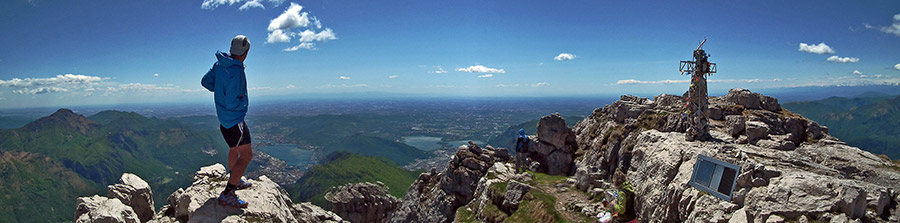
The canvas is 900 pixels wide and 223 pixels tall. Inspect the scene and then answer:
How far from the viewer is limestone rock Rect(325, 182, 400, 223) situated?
54594 millimetres

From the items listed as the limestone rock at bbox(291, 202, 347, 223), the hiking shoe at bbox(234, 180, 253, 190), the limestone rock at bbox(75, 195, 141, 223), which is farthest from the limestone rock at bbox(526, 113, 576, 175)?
the limestone rock at bbox(75, 195, 141, 223)

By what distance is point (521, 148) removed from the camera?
37375 mm

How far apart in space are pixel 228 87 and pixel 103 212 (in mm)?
6603

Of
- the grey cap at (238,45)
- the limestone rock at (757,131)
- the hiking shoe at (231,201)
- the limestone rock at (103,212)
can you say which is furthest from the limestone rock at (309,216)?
the limestone rock at (757,131)

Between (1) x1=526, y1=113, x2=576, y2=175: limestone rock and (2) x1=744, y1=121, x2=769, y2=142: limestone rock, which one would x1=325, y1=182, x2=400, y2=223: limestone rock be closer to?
(1) x1=526, y1=113, x2=576, y2=175: limestone rock

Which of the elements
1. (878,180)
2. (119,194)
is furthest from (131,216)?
(878,180)

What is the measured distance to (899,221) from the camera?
11.5 meters

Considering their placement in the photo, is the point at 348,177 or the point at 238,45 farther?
the point at 348,177

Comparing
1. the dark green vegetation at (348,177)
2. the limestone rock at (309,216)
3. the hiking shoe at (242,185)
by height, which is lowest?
the dark green vegetation at (348,177)

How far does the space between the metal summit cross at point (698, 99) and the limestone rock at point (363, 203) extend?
43.5 meters

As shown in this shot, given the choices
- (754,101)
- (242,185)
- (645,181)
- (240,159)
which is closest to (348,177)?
(754,101)

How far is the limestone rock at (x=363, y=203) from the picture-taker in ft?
179

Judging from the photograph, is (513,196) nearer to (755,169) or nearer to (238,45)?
(755,169)

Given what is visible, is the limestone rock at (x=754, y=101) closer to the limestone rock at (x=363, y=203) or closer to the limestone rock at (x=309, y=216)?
the limestone rock at (x=309, y=216)
